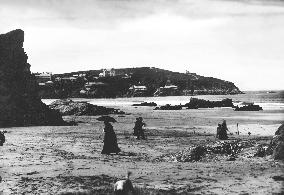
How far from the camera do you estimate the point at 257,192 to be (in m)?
11.7

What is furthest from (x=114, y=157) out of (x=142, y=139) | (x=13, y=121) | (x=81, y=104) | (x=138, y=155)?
(x=81, y=104)

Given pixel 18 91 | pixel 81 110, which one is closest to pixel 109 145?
pixel 18 91

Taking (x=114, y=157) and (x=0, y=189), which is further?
(x=114, y=157)

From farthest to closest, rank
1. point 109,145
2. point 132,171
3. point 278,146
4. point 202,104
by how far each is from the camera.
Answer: point 202,104 → point 109,145 → point 278,146 → point 132,171

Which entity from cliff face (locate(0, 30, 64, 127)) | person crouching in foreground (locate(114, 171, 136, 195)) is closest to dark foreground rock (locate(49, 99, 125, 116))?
cliff face (locate(0, 30, 64, 127))

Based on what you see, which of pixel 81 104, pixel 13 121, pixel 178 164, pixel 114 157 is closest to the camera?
pixel 178 164

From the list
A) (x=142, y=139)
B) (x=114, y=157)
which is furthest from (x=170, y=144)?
(x=114, y=157)

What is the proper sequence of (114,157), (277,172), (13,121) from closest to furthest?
(277,172), (114,157), (13,121)

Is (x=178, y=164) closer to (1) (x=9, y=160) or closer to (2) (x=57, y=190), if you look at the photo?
(2) (x=57, y=190)

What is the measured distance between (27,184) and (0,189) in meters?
0.94

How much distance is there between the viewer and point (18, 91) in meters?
41.9

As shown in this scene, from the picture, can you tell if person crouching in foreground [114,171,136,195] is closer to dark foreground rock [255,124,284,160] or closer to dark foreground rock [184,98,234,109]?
dark foreground rock [255,124,284,160]

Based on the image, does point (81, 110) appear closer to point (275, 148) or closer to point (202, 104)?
point (202, 104)

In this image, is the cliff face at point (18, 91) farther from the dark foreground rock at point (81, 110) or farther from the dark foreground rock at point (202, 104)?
the dark foreground rock at point (202, 104)
